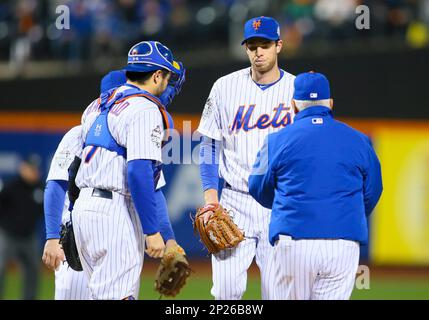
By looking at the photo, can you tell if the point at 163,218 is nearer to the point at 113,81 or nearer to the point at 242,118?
the point at 242,118

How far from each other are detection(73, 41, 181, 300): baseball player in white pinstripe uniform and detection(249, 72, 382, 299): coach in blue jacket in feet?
2.26

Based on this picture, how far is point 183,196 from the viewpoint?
15.3m

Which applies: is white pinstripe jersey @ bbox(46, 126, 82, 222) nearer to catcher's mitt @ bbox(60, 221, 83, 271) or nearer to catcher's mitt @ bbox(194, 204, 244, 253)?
catcher's mitt @ bbox(60, 221, 83, 271)

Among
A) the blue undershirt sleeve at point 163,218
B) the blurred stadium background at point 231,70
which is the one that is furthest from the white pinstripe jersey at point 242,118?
the blurred stadium background at point 231,70

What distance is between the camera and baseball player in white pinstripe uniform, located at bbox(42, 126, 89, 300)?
20.2 feet

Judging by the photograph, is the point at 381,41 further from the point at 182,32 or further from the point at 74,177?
the point at 74,177

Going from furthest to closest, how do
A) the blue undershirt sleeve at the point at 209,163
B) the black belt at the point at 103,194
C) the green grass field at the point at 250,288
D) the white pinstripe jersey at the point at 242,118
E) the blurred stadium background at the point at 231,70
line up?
the blurred stadium background at the point at 231,70 < the green grass field at the point at 250,288 < the blue undershirt sleeve at the point at 209,163 < the white pinstripe jersey at the point at 242,118 < the black belt at the point at 103,194

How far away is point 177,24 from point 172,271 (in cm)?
1134

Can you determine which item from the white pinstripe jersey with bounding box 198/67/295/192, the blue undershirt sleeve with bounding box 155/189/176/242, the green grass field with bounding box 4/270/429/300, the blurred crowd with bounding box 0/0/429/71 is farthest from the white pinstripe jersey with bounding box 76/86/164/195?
the blurred crowd with bounding box 0/0/429/71

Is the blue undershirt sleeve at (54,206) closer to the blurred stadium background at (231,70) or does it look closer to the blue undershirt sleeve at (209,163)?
the blue undershirt sleeve at (209,163)

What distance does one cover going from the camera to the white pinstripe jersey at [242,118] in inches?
253

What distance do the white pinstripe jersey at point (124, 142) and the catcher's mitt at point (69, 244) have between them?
429mm

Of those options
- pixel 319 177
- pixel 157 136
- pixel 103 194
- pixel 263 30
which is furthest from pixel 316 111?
pixel 103 194
